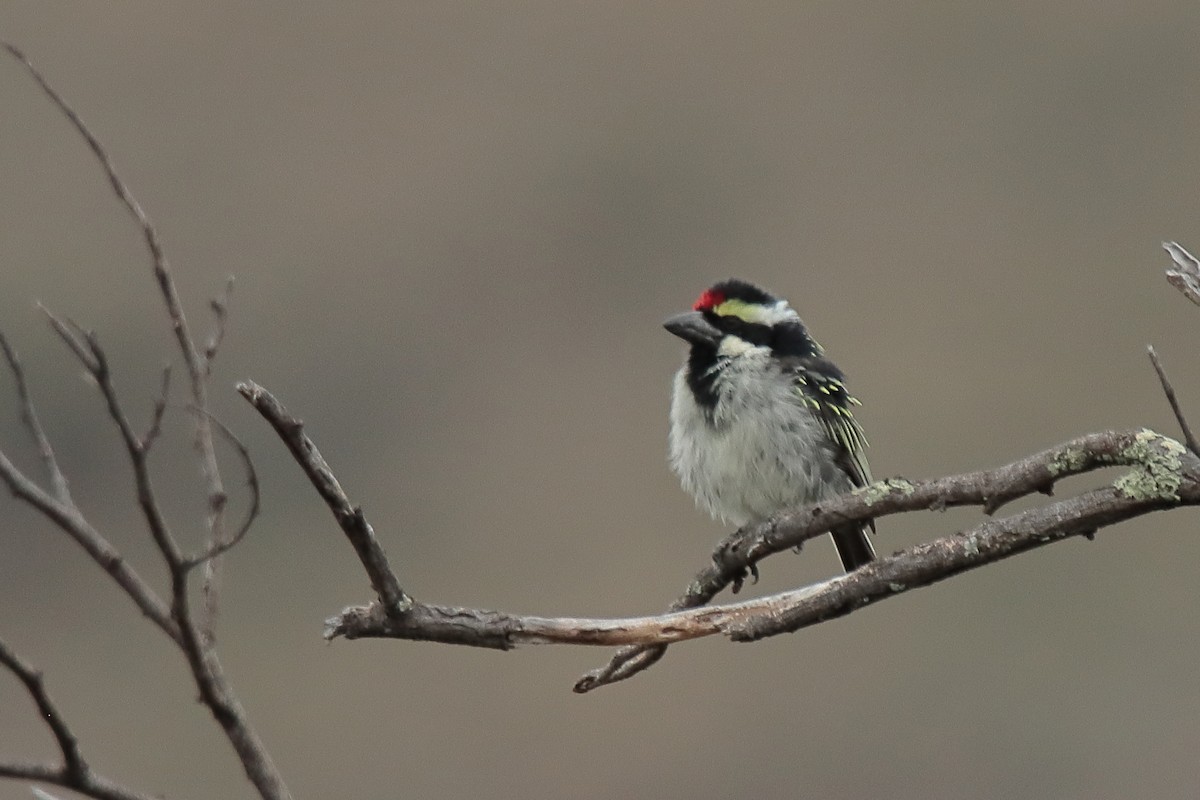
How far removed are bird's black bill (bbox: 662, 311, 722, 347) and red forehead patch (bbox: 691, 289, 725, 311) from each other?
5cm

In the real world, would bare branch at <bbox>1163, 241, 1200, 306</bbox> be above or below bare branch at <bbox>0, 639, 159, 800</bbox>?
above

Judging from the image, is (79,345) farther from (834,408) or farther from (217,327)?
(834,408)

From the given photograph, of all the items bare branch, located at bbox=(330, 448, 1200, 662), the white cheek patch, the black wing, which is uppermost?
the white cheek patch

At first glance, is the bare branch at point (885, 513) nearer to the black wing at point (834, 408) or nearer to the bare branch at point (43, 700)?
the bare branch at point (43, 700)

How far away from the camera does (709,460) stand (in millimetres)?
6137

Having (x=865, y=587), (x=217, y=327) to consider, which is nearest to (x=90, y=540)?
(x=217, y=327)

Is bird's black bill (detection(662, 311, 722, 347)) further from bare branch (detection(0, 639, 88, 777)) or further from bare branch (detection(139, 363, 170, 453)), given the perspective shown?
bare branch (detection(0, 639, 88, 777))

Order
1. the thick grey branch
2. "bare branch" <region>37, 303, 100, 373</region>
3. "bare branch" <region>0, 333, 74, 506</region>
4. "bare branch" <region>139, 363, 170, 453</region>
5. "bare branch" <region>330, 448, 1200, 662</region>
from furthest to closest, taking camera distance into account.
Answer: "bare branch" <region>330, 448, 1200, 662</region> → the thick grey branch → "bare branch" <region>139, 363, 170, 453</region> → "bare branch" <region>0, 333, 74, 506</region> → "bare branch" <region>37, 303, 100, 373</region>

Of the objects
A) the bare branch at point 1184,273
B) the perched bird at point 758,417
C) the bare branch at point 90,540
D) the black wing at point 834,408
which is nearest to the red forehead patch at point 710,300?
the perched bird at point 758,417

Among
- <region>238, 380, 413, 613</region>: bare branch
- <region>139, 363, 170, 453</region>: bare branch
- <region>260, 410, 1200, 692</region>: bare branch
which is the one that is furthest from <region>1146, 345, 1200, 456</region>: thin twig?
<region>139, 363, 170, 453</region>: bare branch

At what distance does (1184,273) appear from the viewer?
356 cm

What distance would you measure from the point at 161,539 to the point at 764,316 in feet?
13.9

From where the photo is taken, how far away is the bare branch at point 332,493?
294 centimetres

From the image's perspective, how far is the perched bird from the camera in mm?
6070
